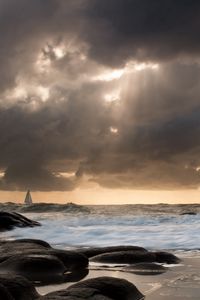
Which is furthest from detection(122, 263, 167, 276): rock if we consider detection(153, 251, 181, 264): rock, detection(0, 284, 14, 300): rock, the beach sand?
detection(0, 284, 14, 300): rock

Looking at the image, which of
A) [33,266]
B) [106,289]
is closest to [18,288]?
[106,289]

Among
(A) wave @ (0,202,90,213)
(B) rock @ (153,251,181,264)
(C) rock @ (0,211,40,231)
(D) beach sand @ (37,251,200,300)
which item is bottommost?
(D) beach sand @ (37,251,200,300)

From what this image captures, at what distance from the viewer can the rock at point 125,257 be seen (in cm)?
900

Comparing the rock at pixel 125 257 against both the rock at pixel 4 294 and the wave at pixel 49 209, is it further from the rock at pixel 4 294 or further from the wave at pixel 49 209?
the wave at pixel 49 209

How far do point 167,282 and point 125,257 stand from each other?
7.25 ft

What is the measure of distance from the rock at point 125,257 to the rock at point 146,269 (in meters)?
0.33

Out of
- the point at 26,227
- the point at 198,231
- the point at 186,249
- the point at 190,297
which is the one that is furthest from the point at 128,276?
the point at 26,227

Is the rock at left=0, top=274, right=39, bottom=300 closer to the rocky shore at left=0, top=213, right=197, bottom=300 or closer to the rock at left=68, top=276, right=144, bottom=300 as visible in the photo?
the rocky shore at left=0, top=213, right=197, bottom=300

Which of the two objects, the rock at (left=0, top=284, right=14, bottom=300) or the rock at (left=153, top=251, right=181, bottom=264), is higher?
the rock at (left=153, top=251, right=181, bottom=264)

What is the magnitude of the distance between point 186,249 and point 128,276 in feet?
16.0

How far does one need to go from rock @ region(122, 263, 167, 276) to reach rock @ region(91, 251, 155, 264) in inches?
12.8

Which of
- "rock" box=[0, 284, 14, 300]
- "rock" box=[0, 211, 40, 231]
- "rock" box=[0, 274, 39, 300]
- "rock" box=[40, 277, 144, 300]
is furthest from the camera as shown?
"rock" box=[0, 211, 40, 231]

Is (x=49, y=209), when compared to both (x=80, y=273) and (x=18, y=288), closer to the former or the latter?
(x=80, y=273)

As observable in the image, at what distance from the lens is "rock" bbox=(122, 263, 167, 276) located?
789cm
